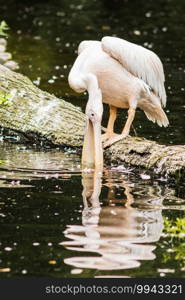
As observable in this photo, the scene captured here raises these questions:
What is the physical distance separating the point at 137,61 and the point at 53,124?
52.5 inches

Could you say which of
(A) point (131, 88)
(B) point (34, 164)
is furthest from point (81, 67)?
(B) point (34, 164)

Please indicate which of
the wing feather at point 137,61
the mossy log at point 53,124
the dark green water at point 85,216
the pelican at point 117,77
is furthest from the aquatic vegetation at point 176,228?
the wing feather at point 137,61

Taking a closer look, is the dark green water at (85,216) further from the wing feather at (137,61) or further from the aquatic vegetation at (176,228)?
the wing feather at (137,61)

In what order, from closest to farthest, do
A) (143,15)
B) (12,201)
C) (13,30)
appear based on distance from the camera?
(12,201) → (13,30) → (143,15)

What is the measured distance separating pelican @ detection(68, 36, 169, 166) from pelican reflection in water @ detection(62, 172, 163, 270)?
1.56m

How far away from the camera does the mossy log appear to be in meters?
8.79

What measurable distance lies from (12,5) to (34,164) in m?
18.8

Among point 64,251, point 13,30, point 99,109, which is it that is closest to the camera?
point 64,251

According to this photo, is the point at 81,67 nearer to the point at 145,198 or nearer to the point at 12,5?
the point at 145,198

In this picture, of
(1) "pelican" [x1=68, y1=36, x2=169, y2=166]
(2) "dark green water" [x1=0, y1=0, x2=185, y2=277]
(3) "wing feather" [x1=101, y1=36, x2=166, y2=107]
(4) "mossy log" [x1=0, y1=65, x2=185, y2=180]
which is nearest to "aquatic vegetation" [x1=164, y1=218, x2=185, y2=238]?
(2) "dark green water" [x1=0, y1=0, x2=185, y2=277]

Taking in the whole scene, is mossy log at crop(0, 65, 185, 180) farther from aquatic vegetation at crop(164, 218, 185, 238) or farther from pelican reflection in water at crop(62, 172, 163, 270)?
aquatic vegetation at crop(164, 218, 185, 238)

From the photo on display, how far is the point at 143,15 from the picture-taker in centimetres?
2478

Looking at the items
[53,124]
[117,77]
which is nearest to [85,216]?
[117,77]

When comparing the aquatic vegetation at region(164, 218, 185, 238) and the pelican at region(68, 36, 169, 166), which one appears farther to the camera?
the pelican at region(68, 36, 169, 166)
